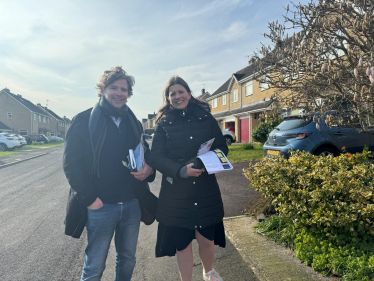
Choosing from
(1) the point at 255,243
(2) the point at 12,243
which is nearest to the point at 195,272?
(1) the point at 255,243

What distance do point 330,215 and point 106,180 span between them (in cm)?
221

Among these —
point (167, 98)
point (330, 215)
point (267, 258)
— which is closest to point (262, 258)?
point (267, 258)

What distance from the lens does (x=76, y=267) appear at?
3041 millimetres

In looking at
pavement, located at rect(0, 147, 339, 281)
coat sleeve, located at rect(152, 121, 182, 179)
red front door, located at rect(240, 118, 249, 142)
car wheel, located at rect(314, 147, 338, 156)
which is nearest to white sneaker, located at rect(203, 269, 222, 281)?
pavement, located at rect(0, 147, 339, 281)

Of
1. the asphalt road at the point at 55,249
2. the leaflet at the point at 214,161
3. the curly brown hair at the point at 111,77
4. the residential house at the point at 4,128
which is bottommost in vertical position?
the asphalt road at the point at 55,249

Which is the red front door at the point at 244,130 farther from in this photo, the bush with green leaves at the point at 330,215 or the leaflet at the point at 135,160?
the leaflet at the point at 135,160

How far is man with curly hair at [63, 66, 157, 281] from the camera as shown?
202 cm

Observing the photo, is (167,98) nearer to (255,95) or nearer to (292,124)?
(292,124)

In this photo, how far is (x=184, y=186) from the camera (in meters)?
2.28

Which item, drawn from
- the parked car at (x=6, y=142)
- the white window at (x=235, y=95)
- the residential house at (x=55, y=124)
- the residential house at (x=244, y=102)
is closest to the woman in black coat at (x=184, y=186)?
the residential house at (x=244, y=102)

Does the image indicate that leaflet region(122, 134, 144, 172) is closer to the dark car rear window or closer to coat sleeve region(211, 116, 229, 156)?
coat sleeve region(211, 116, 229, 156)

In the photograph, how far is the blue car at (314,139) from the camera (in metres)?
6.65

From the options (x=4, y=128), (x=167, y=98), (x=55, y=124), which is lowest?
(x=167, y=98)

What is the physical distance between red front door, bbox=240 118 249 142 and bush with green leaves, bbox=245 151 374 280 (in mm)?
20908
